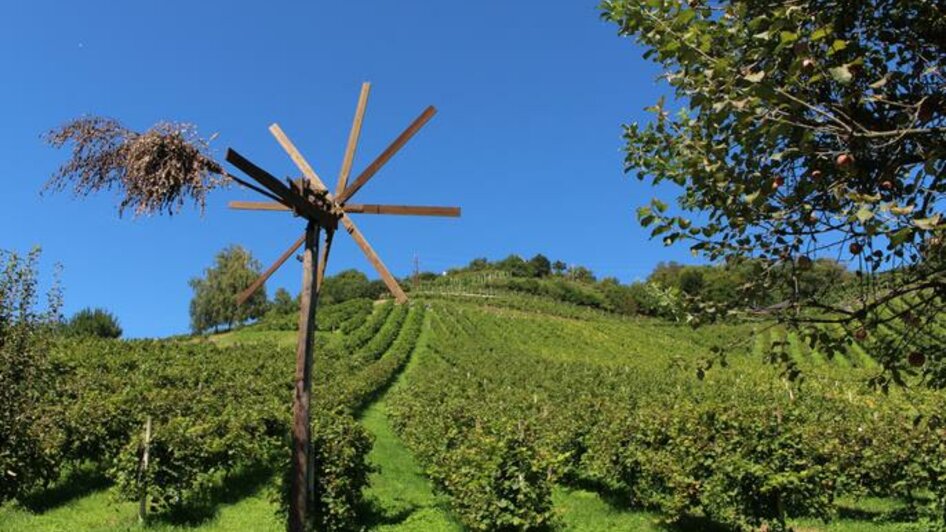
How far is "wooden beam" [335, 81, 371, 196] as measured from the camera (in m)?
10.9

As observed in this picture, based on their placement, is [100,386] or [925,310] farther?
[100,386]

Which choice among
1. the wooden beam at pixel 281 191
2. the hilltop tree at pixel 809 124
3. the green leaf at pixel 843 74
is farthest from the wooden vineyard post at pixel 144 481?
the green leaf at pixel 843 74

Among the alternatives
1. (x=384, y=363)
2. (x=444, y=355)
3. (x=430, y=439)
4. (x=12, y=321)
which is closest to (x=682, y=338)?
(x=444, y=355)

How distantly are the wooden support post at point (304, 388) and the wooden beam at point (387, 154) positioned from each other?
3.50 feet

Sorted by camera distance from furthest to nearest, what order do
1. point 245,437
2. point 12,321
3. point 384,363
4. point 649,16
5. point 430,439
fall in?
1. point 384,363
2. point 430,439
3. point 245,437
4. point 12,321
5. point 649,16

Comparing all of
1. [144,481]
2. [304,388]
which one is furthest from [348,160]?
[144,481]

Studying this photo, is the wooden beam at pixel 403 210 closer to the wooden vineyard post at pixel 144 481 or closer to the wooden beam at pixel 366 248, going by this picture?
the wooden beam at pixel 366 248

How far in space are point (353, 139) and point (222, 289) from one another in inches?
3311

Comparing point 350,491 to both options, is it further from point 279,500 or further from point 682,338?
point 682,338

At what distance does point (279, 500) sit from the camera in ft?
39.2

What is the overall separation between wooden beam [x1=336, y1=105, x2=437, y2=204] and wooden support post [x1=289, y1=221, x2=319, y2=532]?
1.07 m

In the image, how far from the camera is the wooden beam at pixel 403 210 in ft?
34.9

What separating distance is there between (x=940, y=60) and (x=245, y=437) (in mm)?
16137

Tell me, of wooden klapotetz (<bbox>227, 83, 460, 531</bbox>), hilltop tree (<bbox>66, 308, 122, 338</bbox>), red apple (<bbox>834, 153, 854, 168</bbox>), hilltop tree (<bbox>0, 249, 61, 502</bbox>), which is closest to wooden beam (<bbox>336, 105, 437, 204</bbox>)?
wooden klapotetz (<bbox>227, 83, 460, 531</bbox>)
